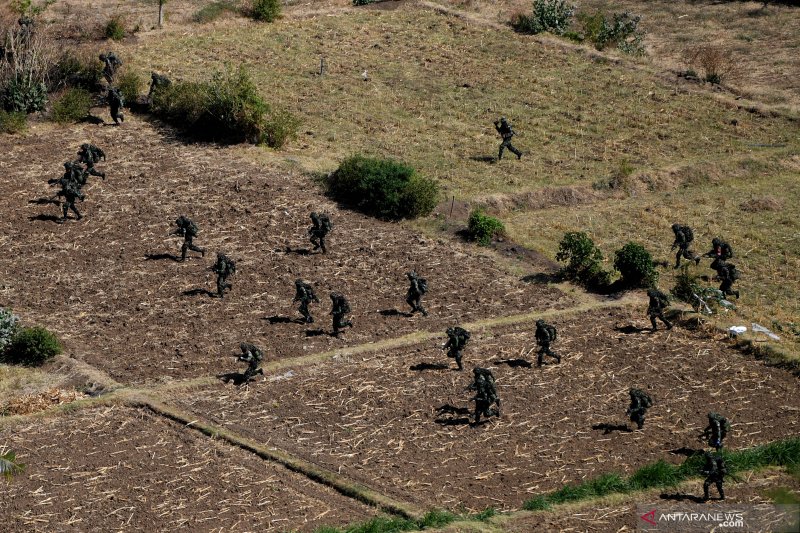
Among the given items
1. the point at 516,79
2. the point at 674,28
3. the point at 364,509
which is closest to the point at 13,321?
the point at 364,509

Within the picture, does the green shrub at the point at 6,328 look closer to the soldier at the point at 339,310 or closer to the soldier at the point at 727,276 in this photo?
the soldier at the point at 339,310

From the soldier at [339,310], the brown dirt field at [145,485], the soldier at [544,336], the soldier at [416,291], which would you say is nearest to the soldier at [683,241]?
the soldier at [544,336]

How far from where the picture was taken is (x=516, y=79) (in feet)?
176

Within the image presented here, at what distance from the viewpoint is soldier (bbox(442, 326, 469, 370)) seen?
31.7 meters

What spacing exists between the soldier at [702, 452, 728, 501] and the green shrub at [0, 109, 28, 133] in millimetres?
27041

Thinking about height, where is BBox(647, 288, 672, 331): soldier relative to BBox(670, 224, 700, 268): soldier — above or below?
below

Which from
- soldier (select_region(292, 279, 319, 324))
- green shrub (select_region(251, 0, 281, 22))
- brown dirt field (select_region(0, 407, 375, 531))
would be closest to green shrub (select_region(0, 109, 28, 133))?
green shrub (select_region(251, 0, 281, 22))

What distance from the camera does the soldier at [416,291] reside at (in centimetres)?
3459

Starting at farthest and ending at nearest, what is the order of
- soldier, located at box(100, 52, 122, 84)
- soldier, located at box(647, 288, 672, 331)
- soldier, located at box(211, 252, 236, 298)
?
1. soldier, located at box(100, 52, 122, 84)
2. soldier, located at box(211, 252, 236, 298)
3. soldier, located at box(647, 288, 672, 331)

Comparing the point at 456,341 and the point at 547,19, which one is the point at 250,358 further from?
the point at 547,19

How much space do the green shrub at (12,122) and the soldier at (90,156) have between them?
4416 mm

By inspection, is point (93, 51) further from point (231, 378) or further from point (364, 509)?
point (364, 509)

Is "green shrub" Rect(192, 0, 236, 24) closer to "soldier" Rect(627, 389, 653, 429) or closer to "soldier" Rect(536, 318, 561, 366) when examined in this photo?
"soldier" Rect(536, 318, 561, 366)

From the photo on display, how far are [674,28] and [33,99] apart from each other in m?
29.8
